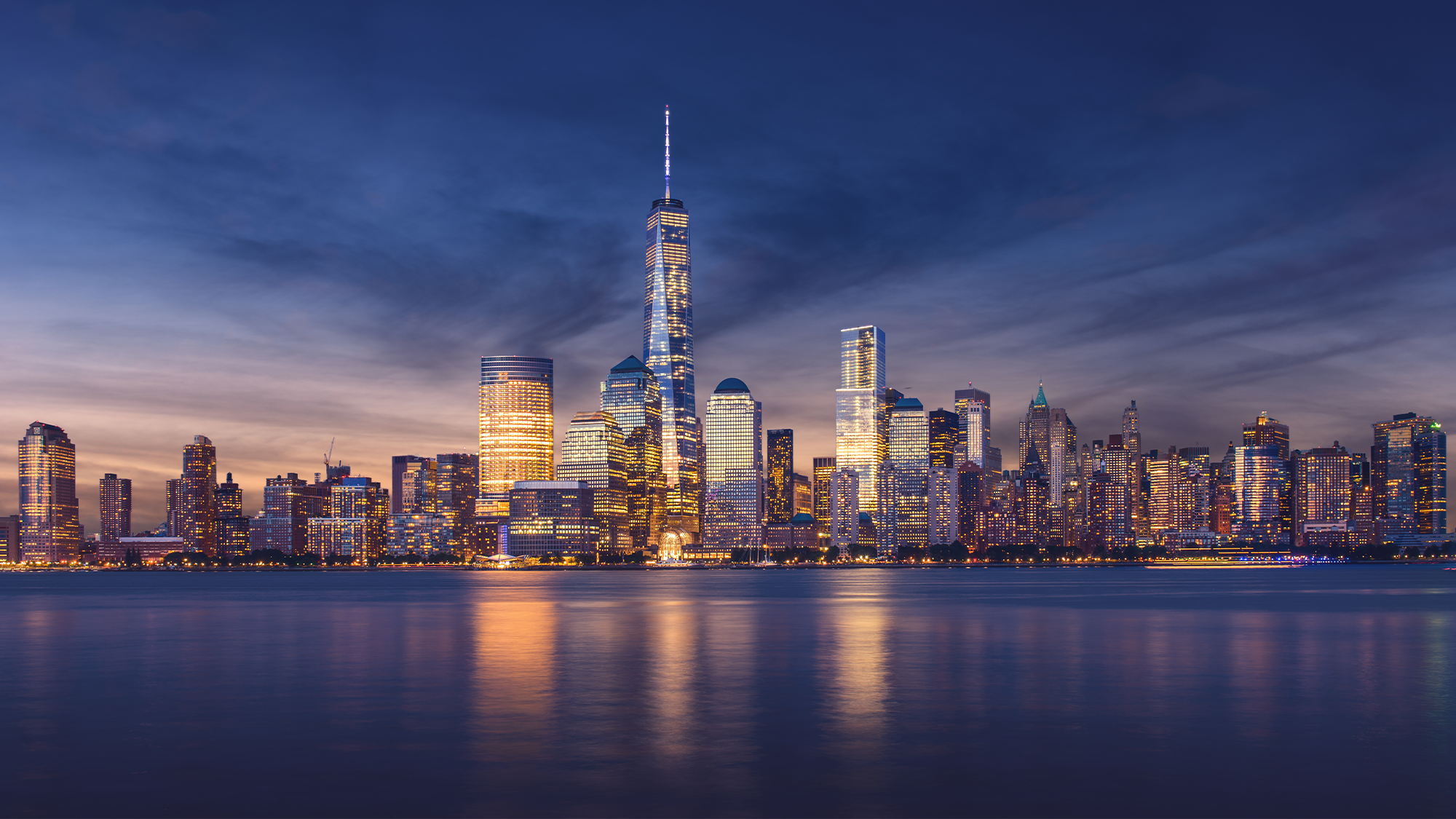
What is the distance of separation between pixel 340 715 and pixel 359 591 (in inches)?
6360


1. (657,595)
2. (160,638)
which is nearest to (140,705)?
(160,638)

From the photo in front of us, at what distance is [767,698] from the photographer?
45656 millimetres

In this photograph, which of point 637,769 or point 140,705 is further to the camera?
point 140,705

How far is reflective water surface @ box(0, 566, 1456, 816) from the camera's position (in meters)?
27.9

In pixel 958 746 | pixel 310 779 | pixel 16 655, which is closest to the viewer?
pixel 310 779

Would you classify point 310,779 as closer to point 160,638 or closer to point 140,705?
point 140,705

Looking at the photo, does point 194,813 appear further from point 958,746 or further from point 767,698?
point 767,698

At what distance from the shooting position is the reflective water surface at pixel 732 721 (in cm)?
2789

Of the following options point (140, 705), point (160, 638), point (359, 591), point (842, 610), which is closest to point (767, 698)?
point (140, 705)

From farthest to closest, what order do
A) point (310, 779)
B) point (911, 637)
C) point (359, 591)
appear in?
point (359, 591)
point (911, 637)
point (310, 779)

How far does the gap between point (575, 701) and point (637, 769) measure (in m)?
14.1

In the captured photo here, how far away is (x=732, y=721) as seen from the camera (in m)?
39.9

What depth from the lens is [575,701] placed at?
4469 cm

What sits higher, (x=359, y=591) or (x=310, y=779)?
(x=310, y=779)
